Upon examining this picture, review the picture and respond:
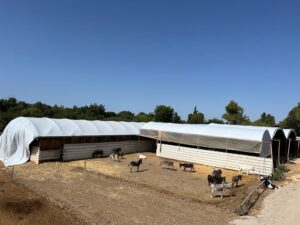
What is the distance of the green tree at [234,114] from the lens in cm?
4891

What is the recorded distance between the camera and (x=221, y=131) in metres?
20.9

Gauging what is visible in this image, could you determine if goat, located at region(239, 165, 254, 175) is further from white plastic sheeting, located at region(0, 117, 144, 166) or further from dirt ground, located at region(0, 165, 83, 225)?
dirt ground, located at region(0, 165, 83, 225)

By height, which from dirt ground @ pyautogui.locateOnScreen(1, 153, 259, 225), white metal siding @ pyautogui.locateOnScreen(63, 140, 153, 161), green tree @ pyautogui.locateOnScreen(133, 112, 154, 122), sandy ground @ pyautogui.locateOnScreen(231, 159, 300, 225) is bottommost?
dirt ground @ pyautogui.locateOnScreen(1, 153, 259, 225)

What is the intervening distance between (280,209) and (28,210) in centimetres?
991

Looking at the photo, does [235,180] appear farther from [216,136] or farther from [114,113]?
[114,113]

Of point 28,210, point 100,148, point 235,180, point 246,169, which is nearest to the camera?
point 28,210

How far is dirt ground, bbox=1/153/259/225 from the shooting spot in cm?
953

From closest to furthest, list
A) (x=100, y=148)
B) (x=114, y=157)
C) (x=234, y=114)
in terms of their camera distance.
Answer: (x=114, y=157), (x=100, y=148), (x=234, y=114)

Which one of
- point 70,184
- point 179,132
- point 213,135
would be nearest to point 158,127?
point 179,132

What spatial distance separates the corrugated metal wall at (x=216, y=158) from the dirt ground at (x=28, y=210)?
1336 cm

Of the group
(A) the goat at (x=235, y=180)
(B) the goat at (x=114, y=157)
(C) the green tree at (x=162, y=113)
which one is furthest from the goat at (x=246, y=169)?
(C) the green tree at (x=162, y=113)

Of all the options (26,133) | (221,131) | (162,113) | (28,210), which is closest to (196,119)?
(162,113)

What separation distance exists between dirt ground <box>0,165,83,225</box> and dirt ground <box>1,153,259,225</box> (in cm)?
35

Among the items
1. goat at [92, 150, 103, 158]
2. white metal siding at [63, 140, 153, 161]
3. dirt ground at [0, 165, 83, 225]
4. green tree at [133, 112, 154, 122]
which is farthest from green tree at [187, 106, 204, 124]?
dirt ground at [0, 165, 83, 225]
